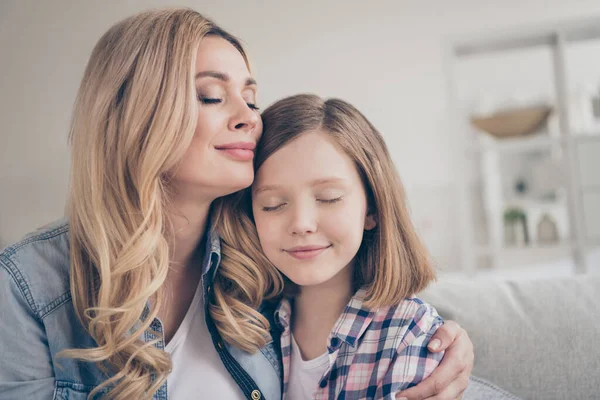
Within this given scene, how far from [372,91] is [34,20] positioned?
285cm

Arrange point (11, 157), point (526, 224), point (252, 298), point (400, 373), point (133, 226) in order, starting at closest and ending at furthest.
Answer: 1. point (400, 373)
2. point (133, 226)
3. point (252, 298)
4. point (526, 224)
5. point (11, 157)

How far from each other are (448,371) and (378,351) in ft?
0.48

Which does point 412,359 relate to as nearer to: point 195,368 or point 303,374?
point 303,374

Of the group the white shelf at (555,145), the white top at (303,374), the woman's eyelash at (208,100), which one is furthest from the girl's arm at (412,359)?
the white shelf at (555,145)

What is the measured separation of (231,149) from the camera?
3.74 ft

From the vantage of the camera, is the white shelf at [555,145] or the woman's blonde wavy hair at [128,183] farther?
the white shelf at [555,145]

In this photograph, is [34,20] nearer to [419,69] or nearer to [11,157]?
[11,157]

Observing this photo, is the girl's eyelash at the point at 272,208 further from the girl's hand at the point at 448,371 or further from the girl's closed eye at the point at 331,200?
the girl's hand at the point at 448,371

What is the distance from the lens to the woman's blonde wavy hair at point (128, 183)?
107 cm

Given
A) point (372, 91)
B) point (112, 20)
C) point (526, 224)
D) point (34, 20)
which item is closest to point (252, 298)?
point (526, 224)

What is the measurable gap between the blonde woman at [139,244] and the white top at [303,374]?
38mm

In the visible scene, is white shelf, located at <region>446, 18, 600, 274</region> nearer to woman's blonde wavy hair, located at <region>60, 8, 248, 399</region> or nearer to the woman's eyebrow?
the woman's eyebrow

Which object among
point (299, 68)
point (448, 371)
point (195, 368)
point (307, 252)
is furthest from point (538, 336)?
point (299, 68)

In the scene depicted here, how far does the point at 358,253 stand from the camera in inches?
49.8
